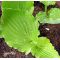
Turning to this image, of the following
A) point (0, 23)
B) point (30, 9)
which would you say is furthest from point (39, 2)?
point (0, 23)

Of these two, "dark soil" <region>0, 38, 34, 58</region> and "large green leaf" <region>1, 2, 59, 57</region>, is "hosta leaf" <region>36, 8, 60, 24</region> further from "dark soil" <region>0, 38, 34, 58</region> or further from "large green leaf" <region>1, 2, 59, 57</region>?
"dark soil" <region>0, 38, 34, 58</region>

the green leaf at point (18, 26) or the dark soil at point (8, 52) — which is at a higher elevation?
the green leaf at point (18, 26)

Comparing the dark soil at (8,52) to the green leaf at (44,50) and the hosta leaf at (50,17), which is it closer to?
the green leaf at (44,50)

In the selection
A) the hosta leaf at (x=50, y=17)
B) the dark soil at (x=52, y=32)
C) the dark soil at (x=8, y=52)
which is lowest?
the dark soil at (x=8, y=52)

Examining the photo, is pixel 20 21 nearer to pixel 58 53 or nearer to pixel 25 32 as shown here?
pixel 25 32

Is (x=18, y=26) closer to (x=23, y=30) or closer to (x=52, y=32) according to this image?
(x=23, y=30)

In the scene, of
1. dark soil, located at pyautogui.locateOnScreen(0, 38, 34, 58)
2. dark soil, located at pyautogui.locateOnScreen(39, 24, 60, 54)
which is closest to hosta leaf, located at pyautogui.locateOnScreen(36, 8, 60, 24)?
dark soil, located at pyautogui.locateOnScreen(39, 24, 60, 54)

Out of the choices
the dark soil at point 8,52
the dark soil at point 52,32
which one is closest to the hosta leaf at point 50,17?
the dark soil at point 52,32

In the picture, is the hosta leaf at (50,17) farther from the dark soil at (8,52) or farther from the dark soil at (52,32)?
the dark soil at (8,52)
